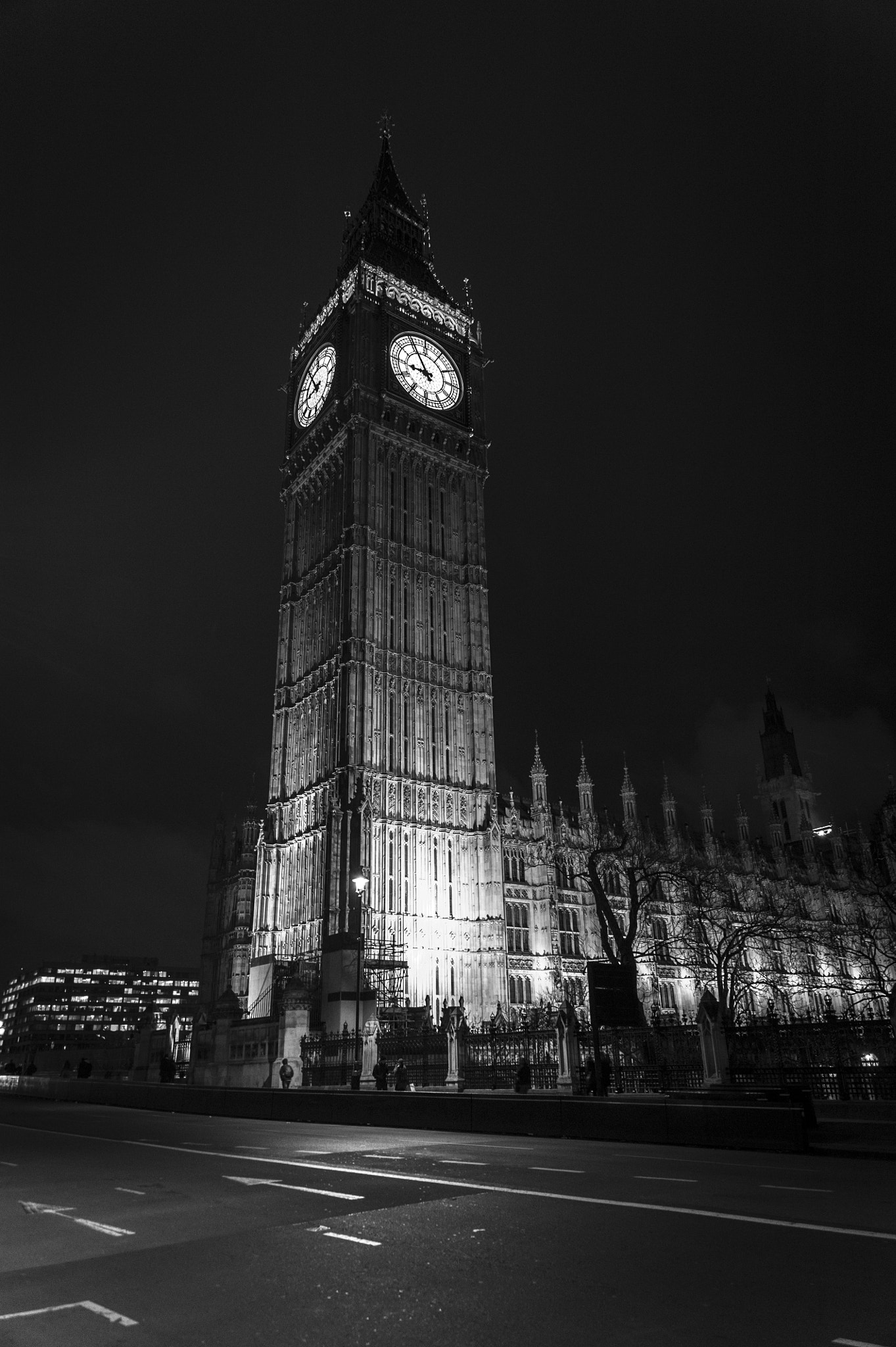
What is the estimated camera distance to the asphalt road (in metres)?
4.94

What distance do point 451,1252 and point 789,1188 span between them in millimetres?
4692

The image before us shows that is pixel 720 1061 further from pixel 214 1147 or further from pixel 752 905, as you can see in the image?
pixel 752 905

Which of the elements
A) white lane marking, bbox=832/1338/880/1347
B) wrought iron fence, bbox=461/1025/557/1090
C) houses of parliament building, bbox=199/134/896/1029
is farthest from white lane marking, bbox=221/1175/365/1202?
houses of parliament building, bbox=199/134/896/1029

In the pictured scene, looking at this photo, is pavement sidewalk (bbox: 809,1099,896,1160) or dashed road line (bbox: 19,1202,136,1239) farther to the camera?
pavement sidewalk (bbox: 809,1099,896,1160)

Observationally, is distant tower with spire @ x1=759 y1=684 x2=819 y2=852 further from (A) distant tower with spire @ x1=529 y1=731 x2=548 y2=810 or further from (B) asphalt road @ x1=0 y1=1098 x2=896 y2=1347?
(B) asphalt road @ x1=0 y1=1098 x2=896 y2=1347

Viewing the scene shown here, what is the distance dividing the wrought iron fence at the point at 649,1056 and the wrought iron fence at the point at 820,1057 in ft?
3.83

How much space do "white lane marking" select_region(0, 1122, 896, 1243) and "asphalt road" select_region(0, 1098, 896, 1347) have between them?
4 cm

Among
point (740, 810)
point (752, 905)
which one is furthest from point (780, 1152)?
point (740, 810)

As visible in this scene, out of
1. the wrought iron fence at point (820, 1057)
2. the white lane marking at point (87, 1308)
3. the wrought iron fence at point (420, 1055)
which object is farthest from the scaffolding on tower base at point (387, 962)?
the white lane marking at point (87, 1308)

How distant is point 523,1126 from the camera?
51.7 ft

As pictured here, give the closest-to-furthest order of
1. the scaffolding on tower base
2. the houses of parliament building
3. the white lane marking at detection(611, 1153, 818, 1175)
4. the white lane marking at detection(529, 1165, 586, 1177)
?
the white lane marking at detection(529, 1165, 586, 1177) → the white lane marking at detection(611, 1153, 818, 1175) → the scaffolding on tower base → the houses of parliament building

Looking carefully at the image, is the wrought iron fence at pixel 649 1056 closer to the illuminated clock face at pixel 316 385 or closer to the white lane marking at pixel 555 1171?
the white lane marking at pixel 555 1171

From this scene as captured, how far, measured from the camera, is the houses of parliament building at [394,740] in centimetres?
5100

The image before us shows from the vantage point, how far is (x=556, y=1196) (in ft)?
28.3
